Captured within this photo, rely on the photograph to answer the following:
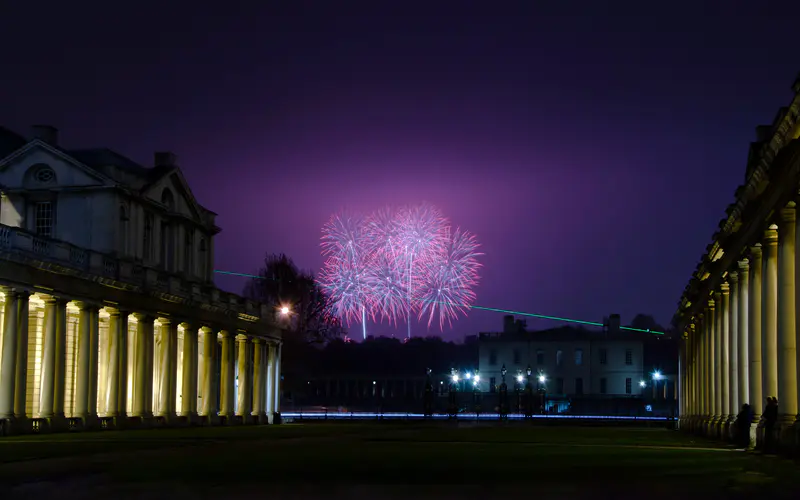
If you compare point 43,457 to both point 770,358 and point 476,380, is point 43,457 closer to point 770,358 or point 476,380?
point 770,358

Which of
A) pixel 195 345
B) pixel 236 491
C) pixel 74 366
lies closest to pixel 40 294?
pixel 74 366

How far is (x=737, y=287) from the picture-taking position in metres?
48.2

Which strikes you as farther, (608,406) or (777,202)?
(608,406)

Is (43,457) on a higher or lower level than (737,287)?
lower

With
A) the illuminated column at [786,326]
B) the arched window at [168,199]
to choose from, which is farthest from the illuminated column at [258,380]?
the illuminated column at [786,326]

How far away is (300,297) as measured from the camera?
150 metres

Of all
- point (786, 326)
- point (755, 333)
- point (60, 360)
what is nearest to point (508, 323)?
point (60, 360)

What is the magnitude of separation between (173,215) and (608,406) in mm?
106954

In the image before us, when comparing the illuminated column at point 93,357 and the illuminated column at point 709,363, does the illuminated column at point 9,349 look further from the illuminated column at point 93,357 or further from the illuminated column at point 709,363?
the illuminated column at point 709,363

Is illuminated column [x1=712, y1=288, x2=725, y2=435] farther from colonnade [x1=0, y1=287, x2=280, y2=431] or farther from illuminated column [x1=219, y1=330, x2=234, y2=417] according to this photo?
illuminated column [x1=219, y1=330, x2=234, y2=417]

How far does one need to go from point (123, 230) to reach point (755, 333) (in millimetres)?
39188

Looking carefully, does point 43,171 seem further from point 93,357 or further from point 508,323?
point 508,323

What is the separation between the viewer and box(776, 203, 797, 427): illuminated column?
112 feet

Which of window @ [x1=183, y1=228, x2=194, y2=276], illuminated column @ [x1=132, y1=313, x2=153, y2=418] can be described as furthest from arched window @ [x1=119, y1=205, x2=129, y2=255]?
window @ [x1=183, y1=228, x2=194, y2=276]
